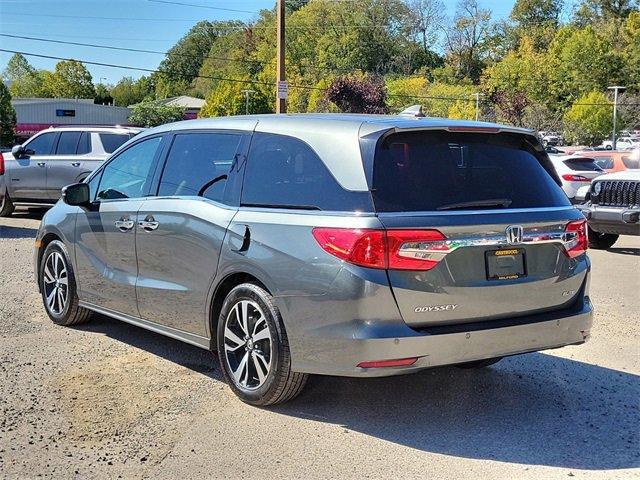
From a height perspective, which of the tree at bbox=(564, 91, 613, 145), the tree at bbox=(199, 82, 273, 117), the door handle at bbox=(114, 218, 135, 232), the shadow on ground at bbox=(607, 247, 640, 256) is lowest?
the shadow on ground at bbox=(607, 247, 640, 256)

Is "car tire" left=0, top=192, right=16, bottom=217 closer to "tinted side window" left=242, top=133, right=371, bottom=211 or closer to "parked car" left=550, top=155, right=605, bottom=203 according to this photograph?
"tinted side window" left=242, top=133, right=371, bottom=211

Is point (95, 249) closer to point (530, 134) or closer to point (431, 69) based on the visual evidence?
point (530, 134)

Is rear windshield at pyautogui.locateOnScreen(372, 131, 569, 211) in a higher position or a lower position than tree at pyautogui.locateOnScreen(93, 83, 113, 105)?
lower

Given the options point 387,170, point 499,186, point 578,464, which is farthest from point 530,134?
point 578,464

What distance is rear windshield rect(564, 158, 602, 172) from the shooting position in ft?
57.9

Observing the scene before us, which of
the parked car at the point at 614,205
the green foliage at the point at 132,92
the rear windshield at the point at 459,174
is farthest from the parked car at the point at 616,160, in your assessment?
the green foliage at the point at 132,92

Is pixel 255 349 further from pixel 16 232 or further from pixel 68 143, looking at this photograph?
pixel 68 143

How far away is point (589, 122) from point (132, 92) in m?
104

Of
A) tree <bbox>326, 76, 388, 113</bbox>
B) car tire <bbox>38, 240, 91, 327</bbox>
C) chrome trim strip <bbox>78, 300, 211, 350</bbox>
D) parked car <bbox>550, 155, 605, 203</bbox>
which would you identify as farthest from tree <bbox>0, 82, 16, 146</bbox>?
chrome trim strip <bbox>78, 300, 211, 350</bbox>

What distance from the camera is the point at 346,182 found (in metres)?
4.18

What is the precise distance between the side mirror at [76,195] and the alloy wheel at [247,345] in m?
2.11

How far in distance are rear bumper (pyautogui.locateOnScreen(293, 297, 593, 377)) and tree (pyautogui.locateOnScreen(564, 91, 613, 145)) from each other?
6396 cm

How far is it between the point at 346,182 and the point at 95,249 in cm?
269

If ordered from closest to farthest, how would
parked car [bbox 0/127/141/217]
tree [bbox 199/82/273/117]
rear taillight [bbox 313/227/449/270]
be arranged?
rear taillight [bbox 313/227/449/270] < parked car [bbox 0/127/141/217] < tree [bbox 199/82/273/117]
